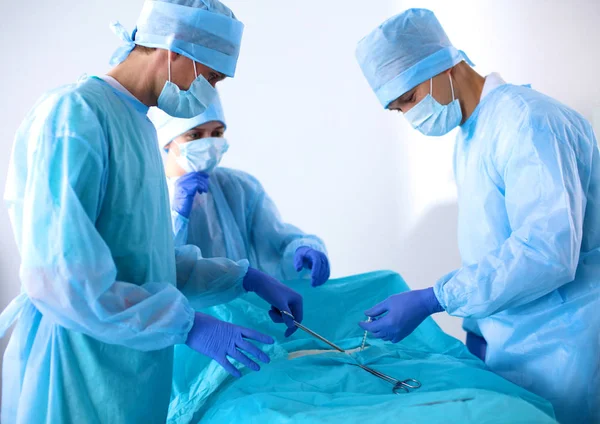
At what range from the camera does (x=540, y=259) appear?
1.29m

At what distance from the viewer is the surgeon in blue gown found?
1.99m

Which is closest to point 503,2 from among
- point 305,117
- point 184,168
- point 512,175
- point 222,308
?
point 305,117

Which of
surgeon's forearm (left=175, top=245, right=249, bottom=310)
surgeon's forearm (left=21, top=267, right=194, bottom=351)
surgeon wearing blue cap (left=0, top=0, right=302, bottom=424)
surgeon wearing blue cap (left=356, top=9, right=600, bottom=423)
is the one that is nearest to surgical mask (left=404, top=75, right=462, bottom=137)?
surgeon wearing blue cap (left=356, top=9, right=600, bottom=423)

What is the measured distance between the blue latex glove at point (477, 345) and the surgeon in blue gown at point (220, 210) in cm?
54

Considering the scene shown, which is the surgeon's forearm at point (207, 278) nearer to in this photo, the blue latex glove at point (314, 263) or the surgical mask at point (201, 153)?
the blue latex glove at point (314, 263)

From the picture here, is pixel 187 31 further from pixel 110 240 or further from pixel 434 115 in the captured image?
pixel 434 115

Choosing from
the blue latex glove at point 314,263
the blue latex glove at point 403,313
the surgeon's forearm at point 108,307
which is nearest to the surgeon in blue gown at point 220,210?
the blue latex glove at point 314,263

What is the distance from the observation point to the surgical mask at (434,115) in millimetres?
1595

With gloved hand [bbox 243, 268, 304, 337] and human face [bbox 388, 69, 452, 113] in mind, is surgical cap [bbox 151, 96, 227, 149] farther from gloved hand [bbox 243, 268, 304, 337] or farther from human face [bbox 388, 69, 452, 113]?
human face [bbox 388, 69, 452, 113]

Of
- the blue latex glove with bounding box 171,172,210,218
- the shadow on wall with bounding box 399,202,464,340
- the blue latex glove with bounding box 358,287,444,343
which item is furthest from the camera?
the shadow on wall with bounding box 399,202,464,340

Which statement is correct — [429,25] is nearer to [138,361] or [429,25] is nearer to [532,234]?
[532,234]

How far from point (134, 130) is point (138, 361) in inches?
20.4

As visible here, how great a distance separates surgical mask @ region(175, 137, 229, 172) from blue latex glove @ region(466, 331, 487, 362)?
3.55 feet

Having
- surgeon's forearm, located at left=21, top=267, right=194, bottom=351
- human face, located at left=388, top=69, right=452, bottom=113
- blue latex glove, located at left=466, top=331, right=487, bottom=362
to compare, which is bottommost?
blue latex glove, located at left=466, top=331, right=487, bottom=362
